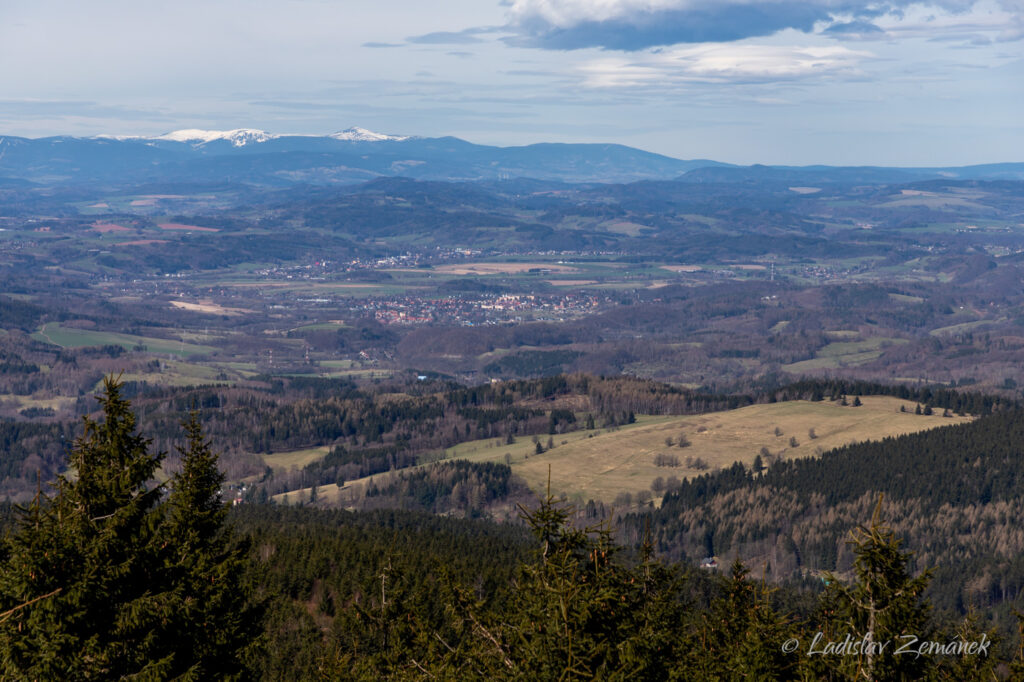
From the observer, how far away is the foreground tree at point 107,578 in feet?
66.8

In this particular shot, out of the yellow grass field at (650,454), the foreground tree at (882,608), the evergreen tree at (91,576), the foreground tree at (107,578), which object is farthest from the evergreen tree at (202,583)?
the yellow grass field at (650,454)

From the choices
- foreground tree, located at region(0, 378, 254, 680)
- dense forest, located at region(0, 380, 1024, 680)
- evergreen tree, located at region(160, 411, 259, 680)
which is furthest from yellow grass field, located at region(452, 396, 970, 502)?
foreground tree, located at region(0, 378, 254, 680)

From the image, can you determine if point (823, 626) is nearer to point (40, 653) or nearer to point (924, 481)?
point (40, 653)

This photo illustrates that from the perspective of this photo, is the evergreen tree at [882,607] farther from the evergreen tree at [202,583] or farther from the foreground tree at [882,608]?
the evergreen tree at [202,583]

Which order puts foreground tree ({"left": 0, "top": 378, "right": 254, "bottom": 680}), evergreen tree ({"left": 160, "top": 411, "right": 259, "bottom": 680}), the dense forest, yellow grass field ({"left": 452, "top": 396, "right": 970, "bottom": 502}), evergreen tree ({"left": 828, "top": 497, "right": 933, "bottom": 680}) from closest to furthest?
1. foreground tree ({"left": 0, "top": 378, "right": 254, "bottom": 680})
2. the dense forest
3. evergreen tree ({"left": 828, "top": 497, "right": 933, "bottom": 680})
4. evergreen tree ({"left": 160, "top": 411, "right": 259, "bottom": 680})
5. yellow grass field ({"left": 452, "top": 396, "right": 970, "bottom": 502})

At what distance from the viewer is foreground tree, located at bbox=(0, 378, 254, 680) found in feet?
66.8

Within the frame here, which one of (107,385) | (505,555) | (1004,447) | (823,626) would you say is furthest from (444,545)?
(1004,447)

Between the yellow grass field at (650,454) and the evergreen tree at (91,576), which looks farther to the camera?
the yellow grass field at (650,454)

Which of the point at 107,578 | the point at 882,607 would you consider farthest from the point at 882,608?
the point at 107,578

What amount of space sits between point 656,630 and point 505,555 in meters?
85.1

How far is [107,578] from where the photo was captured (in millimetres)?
21297

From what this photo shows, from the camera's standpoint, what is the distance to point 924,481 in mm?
173125

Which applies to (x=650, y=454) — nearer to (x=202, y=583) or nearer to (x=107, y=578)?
(x=202, y=583)

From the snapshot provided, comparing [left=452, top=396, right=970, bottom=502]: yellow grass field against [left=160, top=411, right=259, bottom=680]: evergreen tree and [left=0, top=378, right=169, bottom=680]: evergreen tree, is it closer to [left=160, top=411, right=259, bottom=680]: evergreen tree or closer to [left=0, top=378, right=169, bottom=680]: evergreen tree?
[left=160, top=411, right=259, bottom=680]: evergreen tree
